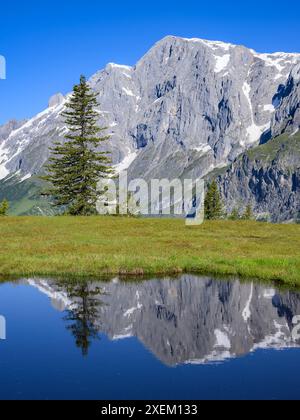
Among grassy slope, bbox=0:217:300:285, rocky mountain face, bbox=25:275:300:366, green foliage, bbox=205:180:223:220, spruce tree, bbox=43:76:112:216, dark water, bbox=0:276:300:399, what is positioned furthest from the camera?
green foliage, bbox=205:180:223:220

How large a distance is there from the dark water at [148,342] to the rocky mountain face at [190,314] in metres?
0.05

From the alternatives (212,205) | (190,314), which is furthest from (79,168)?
(212,205)

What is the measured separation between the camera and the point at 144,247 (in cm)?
4019

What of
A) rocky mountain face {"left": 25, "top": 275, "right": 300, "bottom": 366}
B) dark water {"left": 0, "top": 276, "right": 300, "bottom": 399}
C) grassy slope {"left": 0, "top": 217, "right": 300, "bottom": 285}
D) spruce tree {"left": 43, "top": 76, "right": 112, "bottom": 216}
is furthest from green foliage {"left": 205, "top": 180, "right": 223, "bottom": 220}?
dark water {"left": 0, "top": 276, "right": 300, "bottom": 399}

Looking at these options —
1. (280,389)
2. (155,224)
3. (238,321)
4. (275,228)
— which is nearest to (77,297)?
(238,321)

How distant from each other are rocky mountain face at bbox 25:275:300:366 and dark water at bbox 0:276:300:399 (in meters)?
0.05

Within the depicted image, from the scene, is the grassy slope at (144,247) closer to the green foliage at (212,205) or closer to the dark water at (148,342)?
the dark water at (148,342)

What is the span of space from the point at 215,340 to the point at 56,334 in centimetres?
627

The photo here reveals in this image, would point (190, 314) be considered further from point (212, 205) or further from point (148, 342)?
point (212, 205)

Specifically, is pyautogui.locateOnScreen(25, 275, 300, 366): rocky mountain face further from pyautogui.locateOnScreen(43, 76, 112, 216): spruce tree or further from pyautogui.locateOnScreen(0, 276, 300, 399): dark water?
pyautogui.locateOnScreen(43, 76, 112, 216): spruce tree

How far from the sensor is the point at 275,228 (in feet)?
175

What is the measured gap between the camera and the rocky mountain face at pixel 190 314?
62.1 feet

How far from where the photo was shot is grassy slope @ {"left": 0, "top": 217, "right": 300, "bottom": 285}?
33.3m

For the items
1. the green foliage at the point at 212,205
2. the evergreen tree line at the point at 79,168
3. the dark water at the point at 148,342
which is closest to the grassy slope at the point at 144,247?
the dark water at the point at 148,342
